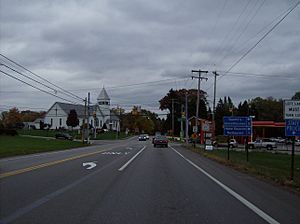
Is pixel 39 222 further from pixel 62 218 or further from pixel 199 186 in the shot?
pixel 199 186

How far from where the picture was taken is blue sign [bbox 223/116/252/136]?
35.6 meters

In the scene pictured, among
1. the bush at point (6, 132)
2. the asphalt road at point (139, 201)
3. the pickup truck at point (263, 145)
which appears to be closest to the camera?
the asphalt road at point (139, 201)

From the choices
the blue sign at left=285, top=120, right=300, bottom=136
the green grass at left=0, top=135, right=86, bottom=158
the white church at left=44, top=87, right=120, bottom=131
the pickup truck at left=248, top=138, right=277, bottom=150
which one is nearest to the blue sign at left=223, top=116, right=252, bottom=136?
the green grass at left=0, top=135, right=86, bottom=158

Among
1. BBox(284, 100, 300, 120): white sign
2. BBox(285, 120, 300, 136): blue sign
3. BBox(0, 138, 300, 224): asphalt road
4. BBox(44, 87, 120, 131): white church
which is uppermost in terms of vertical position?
BBox(44, 87, 120, 131): white church

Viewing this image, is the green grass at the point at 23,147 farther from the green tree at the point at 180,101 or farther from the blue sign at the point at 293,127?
the green tree at the point at 180,101

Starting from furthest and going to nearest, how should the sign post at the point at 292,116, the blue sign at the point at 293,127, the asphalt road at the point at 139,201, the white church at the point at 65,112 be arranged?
the white church at the point at 65,112 → the blue sign at the point at 293,127 → the sign post at the point at 292,116 → the asphalt road at the point at 139,201

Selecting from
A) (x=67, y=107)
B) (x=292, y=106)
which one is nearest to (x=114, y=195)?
(x=292, y=106)

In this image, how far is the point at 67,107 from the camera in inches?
6585

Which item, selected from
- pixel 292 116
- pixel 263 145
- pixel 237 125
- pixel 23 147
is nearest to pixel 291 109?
pixel 292 116

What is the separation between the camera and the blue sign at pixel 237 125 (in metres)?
35.6

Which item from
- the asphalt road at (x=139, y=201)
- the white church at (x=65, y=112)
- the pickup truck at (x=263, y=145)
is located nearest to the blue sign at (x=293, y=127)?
the asphalt road at (x=139, y=201)

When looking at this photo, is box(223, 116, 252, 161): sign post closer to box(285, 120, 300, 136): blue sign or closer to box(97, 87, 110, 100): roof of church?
box(285, 120, 300, 136): blue sign

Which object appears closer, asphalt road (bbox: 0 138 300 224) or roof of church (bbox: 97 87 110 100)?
asphalt road (bbox: 0 138 300 224)

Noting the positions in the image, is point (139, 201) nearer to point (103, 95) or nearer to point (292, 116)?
point (292, 116)
